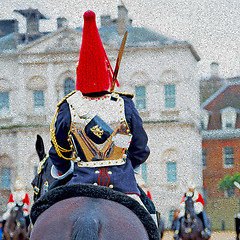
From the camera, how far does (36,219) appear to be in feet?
13.9

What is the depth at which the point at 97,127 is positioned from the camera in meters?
4.55

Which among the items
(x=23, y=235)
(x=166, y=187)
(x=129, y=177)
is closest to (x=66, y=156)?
(x=129, y=177)

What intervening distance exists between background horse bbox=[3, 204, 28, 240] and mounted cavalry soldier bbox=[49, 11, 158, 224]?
743 centimetres

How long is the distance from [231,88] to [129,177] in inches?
1088

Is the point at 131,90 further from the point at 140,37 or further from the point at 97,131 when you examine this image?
the point at 97,131

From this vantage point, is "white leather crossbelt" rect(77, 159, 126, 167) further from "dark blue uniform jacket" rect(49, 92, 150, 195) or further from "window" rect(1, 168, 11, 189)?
"window" rect(1, 168, 11, 189)

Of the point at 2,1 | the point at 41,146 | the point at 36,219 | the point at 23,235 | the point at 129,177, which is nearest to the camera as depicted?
the point at 36,219

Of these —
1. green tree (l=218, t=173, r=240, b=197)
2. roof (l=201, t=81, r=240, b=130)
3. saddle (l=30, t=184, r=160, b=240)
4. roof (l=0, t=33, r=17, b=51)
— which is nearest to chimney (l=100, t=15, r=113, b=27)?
roof (l=0, t=33, r=17, b=51)

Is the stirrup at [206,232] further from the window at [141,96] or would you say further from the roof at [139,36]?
the window at [141,96]

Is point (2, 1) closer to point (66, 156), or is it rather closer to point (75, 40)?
point (75, 40)

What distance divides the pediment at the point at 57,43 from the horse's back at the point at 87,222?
2649 cm

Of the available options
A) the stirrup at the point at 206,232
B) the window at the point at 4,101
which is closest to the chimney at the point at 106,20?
the window at the point at 4,101

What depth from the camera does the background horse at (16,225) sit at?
11852 millimetres

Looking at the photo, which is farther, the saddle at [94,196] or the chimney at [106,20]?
the chimney at [106,20]
